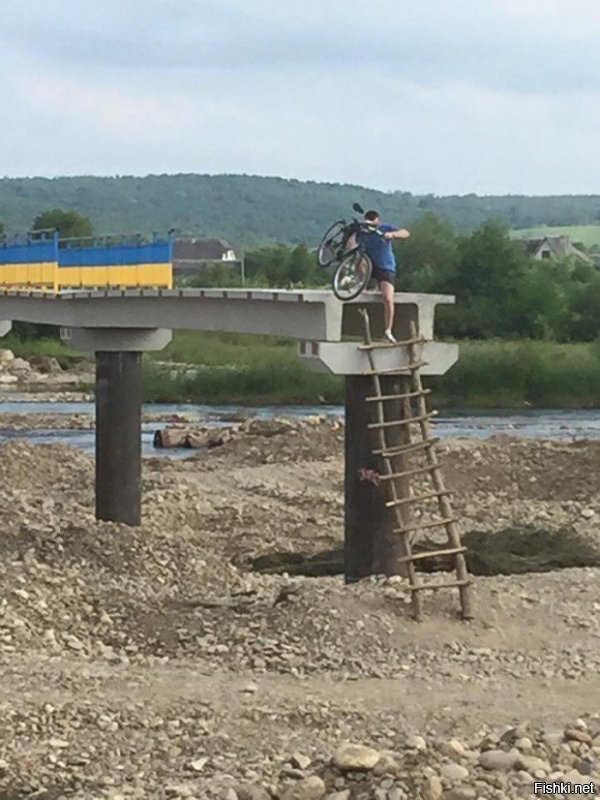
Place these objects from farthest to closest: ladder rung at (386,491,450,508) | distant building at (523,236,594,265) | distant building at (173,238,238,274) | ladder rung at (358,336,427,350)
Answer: distant building at (523,236,594,265) < distant building at (173,238,238,274) < ladder rung at (358,336,427,350) < ladder rung at (386,491,450,508)

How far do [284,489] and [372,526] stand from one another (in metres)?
14.4

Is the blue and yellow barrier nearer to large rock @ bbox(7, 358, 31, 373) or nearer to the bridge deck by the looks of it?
the bridge deck

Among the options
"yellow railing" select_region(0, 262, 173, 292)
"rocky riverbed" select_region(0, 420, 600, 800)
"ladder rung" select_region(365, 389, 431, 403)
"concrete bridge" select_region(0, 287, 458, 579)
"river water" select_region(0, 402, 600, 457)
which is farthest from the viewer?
"river water" select_region(0, 402, 600, 457)

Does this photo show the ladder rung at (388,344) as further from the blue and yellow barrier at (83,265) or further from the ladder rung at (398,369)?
the blue and yellow barrier at (83,265)

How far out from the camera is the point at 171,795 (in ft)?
39.5

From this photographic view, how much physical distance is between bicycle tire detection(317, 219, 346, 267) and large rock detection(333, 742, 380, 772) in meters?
8.07

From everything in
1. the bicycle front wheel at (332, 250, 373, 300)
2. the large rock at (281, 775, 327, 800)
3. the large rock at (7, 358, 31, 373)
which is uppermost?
the bicycle front wheel at (332, 250, 373, 300)

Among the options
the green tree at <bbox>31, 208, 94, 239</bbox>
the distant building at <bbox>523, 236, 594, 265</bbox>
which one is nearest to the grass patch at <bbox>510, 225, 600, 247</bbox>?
the distant building at <bbox>523, 236, 594, 265</bbox>

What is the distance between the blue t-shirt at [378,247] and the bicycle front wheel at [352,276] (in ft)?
0.45

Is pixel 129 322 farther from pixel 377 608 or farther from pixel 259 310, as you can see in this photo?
pixel 377 608

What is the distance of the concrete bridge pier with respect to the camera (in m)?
26.2

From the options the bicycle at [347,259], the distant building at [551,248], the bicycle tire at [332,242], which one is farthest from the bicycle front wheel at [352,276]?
the distant building at [551,248]

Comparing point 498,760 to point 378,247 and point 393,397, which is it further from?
point 378,247

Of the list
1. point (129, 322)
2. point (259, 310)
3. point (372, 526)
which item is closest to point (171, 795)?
point (372, 526)
